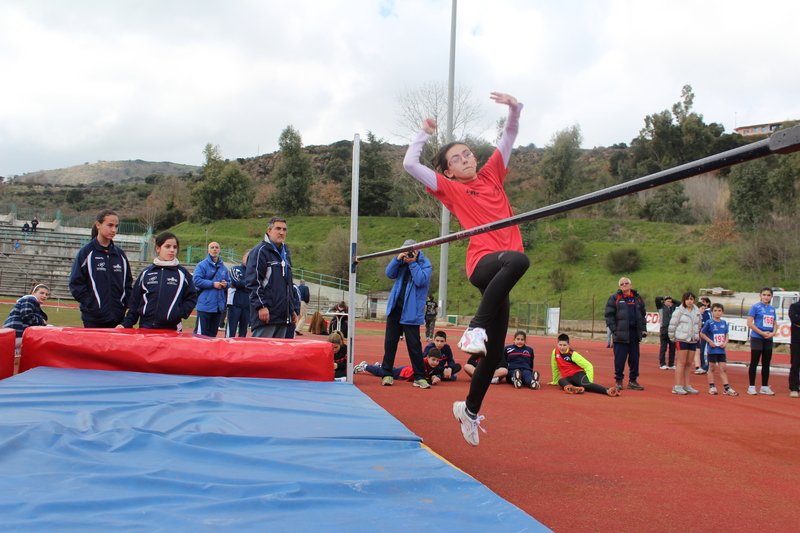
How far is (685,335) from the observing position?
695cm

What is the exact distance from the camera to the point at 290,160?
167 feet

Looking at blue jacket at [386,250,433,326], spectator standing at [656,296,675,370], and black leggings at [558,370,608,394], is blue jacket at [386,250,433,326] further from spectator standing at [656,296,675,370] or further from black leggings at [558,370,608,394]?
spectator standing at [656,296,675,370]

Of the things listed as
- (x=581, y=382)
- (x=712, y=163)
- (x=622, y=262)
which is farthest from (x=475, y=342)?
(x=622, y=262)

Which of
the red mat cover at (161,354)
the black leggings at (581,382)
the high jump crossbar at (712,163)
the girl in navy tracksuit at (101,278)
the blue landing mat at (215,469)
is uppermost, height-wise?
the high jump crossbar at (712,163)

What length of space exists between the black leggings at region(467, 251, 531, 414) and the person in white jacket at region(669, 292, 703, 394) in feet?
17.2

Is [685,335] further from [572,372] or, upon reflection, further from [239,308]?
[239,308]

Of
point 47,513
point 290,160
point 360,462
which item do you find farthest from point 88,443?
point 290,160

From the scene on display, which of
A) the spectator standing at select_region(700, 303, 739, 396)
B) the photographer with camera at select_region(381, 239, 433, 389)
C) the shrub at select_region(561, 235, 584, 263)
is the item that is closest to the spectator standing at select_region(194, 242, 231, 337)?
Answer: the photographer with camera at select_region(381, 239, 433, 389)

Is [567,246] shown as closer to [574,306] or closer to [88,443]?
[574,306]

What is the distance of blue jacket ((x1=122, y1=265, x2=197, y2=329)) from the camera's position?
4.58 metres

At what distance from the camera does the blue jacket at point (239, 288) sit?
683cm

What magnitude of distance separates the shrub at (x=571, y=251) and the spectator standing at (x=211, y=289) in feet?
93.9

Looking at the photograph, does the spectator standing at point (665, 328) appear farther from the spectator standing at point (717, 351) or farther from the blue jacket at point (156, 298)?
the blue jacket at point (156, 298)

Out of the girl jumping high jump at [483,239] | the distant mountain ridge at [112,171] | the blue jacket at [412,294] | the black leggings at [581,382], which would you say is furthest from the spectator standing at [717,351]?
the distant mountain ridge at [112,171]
